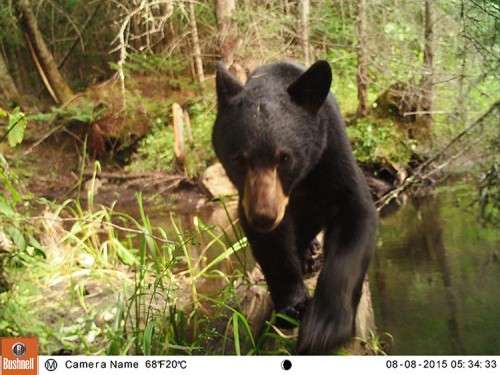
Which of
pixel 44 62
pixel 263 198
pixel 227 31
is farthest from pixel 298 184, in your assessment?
pixel 44 62

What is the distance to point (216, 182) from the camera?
4750mm

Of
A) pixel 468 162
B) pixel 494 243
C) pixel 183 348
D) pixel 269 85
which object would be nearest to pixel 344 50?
pixel 468 162

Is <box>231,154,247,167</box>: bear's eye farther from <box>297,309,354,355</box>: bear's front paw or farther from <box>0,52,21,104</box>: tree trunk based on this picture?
<box>0,52,21,104</box>: tree trunk

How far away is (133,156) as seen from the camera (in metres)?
4.86

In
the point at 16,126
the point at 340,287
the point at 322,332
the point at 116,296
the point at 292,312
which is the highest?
the point at 16,126

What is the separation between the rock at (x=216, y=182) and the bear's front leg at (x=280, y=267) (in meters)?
2.22

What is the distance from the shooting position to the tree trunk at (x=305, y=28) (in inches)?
148

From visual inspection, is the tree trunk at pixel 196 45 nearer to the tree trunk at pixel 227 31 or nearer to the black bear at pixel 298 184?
the tree trunk at pixel 227 31

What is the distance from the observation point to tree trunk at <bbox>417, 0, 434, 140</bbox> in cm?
364

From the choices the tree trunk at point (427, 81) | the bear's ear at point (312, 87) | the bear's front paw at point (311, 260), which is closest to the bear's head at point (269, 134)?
the bear's ear at point (312, 87)

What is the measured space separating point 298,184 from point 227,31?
7.88ft
